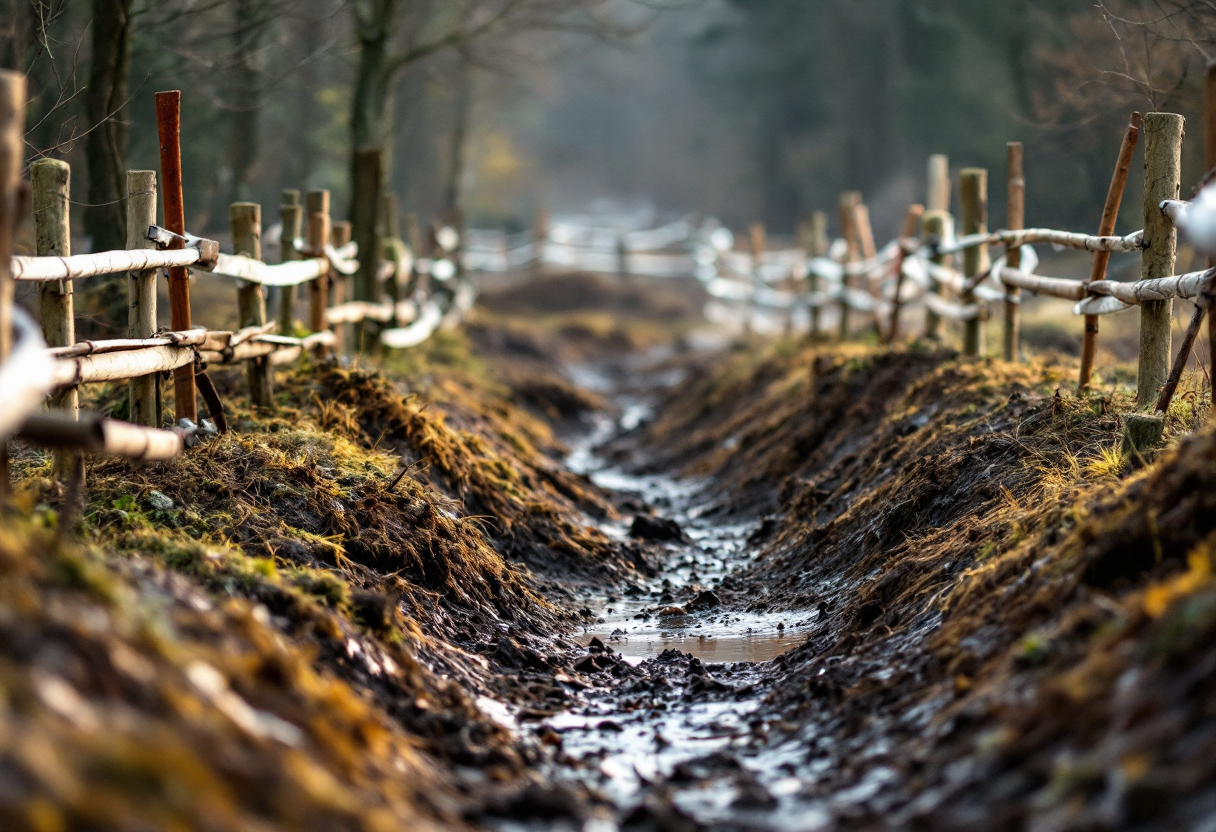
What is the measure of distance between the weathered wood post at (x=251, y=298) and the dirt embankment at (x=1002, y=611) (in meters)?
3.09

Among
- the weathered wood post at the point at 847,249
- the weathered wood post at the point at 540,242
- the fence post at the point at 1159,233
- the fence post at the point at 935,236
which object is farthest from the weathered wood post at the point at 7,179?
the weathered wood post at the point at 540,242

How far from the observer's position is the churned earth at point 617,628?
109 inches

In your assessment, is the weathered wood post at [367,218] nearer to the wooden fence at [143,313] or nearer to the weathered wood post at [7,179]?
the wooden fence at [143,313]

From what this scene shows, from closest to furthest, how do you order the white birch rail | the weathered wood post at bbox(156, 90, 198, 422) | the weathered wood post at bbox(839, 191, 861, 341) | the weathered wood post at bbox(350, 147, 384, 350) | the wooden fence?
the wooden fence → the white birch rail → the weathered wood post at bbox(156, 90, 198, 422) → the weathered wood post at bbox(350, 147, 384, 350) → the weathered wood post at bbox(839, 191, 861, 341)

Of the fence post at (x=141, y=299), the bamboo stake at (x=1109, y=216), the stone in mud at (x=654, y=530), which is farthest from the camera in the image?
the stone in mud at (x=654, y=530)

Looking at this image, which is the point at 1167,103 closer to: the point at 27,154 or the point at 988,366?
the point at 988,366

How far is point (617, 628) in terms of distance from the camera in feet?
20.8

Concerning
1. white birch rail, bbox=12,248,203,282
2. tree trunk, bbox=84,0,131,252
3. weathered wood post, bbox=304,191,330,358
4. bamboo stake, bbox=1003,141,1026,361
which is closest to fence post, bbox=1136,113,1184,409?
bamboo stake, bbox=1003,141,1026,361

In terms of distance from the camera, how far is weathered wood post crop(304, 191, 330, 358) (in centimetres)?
885

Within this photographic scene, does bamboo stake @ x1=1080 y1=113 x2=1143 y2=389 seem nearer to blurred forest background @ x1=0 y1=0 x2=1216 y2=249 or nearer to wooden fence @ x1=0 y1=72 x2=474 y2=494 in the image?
blurred forest background @ x1=0 y1=0 x2=1216 y2=249

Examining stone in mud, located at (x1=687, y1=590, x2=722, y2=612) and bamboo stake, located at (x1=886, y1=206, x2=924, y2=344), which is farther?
bamboo stake, located at (x1=886, y1=206, x2=924, y2=344)

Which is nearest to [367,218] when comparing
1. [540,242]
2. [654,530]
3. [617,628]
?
[654,530]

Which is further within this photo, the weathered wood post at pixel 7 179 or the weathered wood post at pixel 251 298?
the weathered wood post at pixel 251 298

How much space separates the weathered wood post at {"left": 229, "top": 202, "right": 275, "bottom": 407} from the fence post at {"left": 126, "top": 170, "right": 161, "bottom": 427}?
1.34 meters
